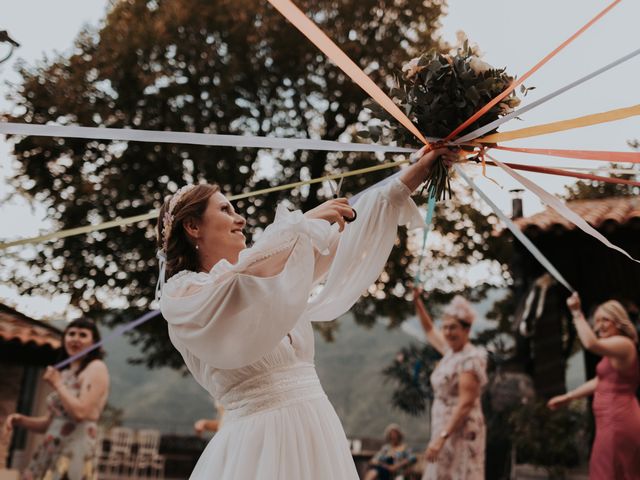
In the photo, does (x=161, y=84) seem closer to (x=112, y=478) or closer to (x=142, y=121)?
(x=142, y=121)

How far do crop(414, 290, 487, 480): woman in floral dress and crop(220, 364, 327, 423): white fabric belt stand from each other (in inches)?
127

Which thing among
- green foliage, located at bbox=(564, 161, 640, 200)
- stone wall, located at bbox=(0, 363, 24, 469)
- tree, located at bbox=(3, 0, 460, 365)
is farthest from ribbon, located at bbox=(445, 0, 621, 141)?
green foliage, located at bbox=(564, 161, 640, 200)

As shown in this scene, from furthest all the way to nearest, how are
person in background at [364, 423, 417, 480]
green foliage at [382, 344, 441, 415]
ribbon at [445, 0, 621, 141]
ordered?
1. green foliage at [382, 344, 441, 415]
2. person in background at [364, 423, 417, 480]
3. ribbon at [445, 0, 621, 141]

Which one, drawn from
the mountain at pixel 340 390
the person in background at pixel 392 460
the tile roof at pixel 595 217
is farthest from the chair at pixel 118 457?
the tile roof at pixel 595 217

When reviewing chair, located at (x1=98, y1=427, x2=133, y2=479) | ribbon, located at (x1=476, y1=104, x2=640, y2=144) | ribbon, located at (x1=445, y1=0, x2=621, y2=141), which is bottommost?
chair, located at (x1=98, y1=427, x2=133, y2=479)

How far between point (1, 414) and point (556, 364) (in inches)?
295

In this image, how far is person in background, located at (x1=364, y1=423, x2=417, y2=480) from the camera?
364 inches

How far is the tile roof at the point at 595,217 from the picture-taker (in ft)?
28.9

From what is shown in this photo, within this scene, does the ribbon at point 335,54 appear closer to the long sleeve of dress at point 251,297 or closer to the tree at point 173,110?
the long sleeve of dress at point 251,297

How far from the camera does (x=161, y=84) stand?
1258 centimetres

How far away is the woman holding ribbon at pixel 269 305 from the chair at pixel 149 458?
12005 mm

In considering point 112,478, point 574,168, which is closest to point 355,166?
point 112,478

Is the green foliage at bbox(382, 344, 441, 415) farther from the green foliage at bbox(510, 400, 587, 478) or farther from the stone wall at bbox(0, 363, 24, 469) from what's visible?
the stone wall at bbox(0, 363, 24, 469)

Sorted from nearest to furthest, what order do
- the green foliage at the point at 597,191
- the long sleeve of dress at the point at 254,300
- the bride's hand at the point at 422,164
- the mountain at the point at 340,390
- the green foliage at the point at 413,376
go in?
1. the long sleeve of dress at the point at 254,300
2. the bride's hand at the point at 422,164
3. the green foliage at the point at 597,191
4. the green foliage at the point at 413,376
5. the mountain at the point at 340,390
